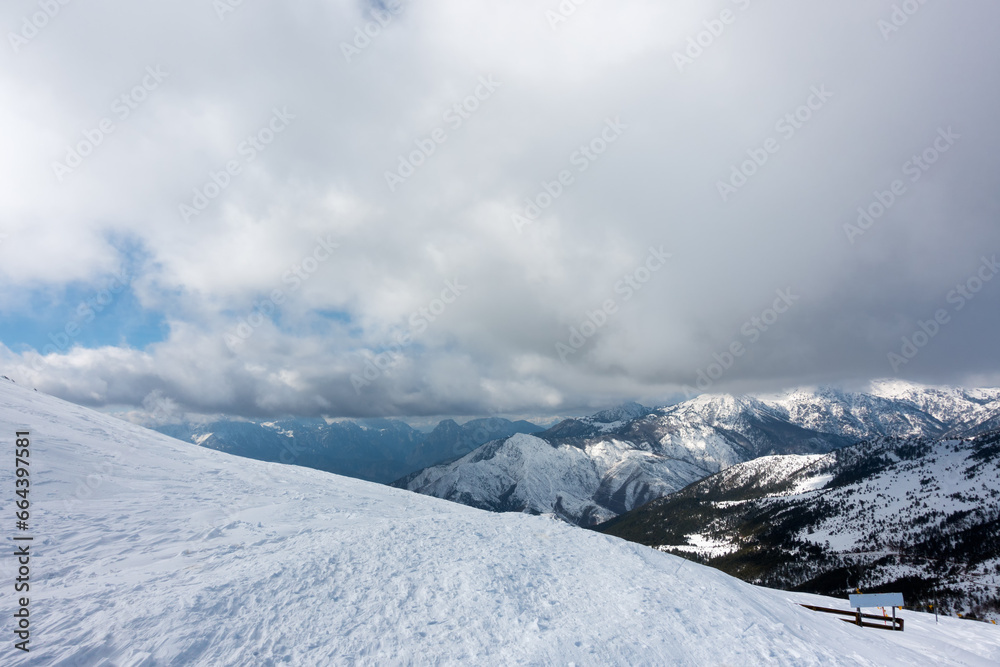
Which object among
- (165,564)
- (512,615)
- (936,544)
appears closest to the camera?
(512,615)

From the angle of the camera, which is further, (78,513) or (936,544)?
(936,544)

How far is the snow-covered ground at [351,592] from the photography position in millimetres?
10312

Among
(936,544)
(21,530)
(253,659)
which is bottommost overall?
(936,544)

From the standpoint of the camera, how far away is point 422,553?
612 inches

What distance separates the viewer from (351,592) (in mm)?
12602

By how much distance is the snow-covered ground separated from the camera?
10312mm

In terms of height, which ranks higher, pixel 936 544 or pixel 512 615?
pixel 512 615

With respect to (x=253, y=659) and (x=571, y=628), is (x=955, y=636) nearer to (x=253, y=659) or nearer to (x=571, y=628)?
(x=571, y=628)

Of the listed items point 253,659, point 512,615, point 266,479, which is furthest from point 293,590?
point 266,479

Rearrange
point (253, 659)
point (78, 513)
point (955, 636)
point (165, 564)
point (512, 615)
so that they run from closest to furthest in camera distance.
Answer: point (253, 659) < point (512, 615) < point (165, 564) < point (78, 513) < point (955, 636)

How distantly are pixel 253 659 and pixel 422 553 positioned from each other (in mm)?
6544

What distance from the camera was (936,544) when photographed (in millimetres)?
185250

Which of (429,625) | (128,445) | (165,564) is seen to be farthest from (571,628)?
(128,445)

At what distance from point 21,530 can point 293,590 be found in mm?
10298
